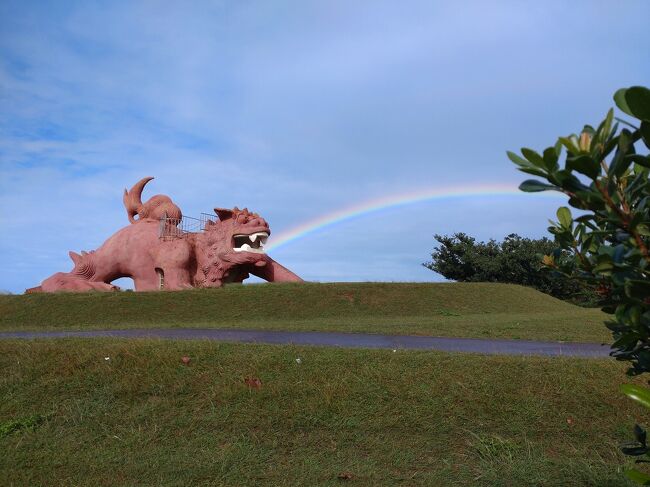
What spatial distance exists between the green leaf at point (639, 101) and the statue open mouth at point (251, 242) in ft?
73.0

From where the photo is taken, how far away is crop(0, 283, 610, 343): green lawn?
17219mm

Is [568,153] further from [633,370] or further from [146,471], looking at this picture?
[146,471]

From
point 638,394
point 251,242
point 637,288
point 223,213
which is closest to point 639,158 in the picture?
point 637,288

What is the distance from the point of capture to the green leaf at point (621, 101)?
1.46 metres

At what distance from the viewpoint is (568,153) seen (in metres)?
1.63

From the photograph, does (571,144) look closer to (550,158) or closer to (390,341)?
(550,158)

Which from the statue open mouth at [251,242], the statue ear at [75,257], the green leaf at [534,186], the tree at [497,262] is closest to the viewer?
the green leaf at [534,186]

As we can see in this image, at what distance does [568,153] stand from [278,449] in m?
4.27

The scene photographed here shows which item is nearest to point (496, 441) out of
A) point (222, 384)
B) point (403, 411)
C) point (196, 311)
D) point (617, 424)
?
point (403, 411)

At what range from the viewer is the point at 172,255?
23.9 metres

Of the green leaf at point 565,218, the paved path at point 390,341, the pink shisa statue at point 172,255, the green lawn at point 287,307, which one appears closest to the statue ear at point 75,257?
the pink shisa statue at point 172,255

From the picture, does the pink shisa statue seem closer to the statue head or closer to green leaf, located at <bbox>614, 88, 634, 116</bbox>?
the statue head

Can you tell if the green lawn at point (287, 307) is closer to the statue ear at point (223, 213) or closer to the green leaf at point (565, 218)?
the statue ear at point (223, 213)

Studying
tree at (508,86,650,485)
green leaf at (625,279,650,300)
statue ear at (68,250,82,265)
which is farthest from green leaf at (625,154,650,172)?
statue ear at (68,250,82,265)
